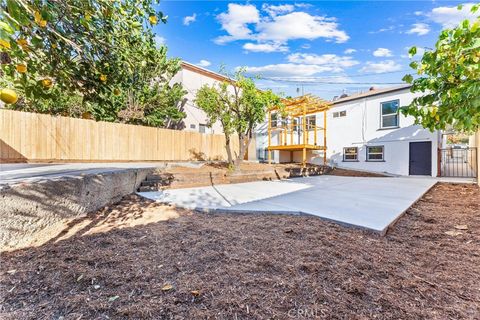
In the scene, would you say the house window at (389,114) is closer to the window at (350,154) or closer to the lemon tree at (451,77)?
the window at (350,154)

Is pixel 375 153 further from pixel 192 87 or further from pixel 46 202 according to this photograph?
pixel 46 202

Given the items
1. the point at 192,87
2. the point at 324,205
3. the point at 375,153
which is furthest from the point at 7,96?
the point at 375,153

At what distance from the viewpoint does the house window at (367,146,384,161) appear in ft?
42.4

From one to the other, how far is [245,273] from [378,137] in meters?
13.3

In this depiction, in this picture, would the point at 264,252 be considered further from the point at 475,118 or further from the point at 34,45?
the point at 475,118

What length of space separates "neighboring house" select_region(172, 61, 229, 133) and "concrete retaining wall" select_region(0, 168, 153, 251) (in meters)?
9.27

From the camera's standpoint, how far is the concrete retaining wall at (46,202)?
2770 mm

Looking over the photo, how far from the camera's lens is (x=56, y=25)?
184 cm

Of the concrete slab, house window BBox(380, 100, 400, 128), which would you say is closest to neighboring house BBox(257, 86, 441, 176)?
house window BBox(380, 100, 400, 128)

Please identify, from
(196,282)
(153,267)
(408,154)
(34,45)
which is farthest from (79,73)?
(408,154)

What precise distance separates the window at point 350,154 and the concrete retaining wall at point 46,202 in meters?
13.1

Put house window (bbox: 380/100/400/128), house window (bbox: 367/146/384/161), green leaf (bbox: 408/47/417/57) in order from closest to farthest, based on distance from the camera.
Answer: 1. green leaf (bbox: 408/47/417/57)
2. house window (bbox: 380/100/400/128)
3. house window (bbox: 367/146/384/161)

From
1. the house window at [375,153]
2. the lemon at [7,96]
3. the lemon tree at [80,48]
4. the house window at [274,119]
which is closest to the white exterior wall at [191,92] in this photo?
the house window at [274,119]

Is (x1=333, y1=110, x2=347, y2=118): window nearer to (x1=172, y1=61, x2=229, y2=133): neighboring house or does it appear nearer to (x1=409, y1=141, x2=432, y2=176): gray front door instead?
(x1=409, y1=141, x2=432, y2=176): gray front door
